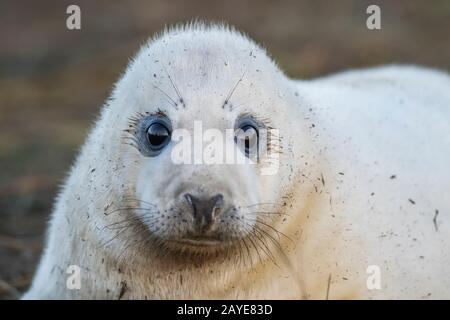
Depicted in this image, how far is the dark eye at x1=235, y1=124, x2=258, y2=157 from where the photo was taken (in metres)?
4.82

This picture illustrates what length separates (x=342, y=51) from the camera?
1211cm

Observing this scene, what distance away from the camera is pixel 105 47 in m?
12.8

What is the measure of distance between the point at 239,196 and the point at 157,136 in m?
0.53

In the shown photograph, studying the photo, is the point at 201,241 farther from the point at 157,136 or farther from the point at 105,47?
the point at 105,47

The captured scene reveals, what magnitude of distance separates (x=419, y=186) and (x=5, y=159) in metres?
4.96

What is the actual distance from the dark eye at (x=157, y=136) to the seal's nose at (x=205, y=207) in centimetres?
44

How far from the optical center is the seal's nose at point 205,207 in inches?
175

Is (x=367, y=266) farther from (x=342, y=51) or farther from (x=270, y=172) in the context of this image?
(x=342, y=51)

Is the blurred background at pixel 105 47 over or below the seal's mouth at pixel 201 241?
over

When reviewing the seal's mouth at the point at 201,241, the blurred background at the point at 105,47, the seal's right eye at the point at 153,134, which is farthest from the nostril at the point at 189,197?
the blurred background at the point at 105,47

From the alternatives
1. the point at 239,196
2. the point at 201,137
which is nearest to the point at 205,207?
the point at 239,196

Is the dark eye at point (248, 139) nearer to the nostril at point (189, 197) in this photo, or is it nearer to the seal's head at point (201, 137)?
the seal's head at point (201, 137)

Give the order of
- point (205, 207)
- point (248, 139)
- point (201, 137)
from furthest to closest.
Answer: point (248, 139), point (201, 137), point (205, 207)

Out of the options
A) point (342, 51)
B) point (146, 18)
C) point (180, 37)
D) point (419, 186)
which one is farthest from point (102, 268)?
point (146, 18)
